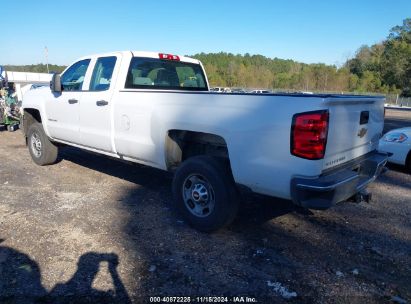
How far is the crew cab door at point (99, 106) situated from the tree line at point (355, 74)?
65.5m

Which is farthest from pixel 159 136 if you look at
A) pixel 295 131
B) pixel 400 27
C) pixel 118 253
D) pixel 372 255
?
pixel 400 27

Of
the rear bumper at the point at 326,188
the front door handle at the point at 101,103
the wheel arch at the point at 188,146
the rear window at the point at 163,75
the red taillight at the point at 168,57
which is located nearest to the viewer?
the rear bumper at the point at 326,188

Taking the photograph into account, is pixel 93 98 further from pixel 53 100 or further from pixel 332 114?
pixel 332 114

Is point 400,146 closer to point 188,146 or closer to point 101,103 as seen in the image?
point 188,146

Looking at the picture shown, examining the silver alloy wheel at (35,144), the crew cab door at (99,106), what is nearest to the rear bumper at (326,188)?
the crew cab door at (99,106)

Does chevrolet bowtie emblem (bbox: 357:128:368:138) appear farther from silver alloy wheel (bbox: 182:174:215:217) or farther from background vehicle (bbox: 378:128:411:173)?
background vehicle (bbox: 378:128:411:173)

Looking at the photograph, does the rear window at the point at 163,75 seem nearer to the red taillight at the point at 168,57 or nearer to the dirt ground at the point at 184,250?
the red taillight at the point at 168,57

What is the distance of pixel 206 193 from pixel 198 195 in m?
0.10

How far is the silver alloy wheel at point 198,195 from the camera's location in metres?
4.05

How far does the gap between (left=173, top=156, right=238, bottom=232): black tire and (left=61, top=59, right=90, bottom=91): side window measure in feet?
8.66

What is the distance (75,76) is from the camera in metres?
5.99

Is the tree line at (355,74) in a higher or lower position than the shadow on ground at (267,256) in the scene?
higher

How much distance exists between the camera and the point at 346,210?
5008 mm

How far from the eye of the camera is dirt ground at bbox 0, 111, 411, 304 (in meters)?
3.08
